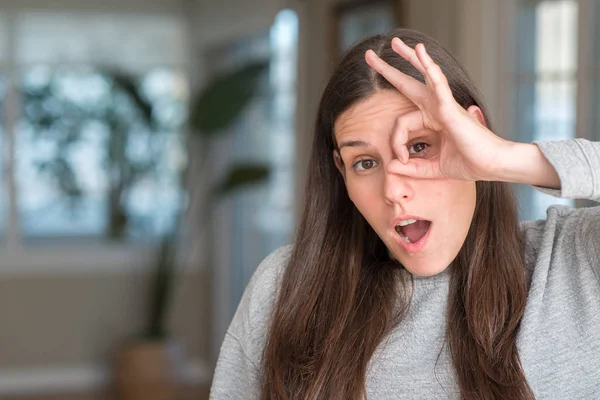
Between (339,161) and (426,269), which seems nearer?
(426,269)

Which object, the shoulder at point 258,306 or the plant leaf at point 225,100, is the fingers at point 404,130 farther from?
the plant leaf at point 225,100

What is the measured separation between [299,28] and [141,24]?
161cm

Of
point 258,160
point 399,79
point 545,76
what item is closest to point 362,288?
point 399,79

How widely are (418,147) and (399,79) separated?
0.39ft

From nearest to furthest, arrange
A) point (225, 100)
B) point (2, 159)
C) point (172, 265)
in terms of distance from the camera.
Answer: point (225, 100)
point (172, 265)
point (2, 159)

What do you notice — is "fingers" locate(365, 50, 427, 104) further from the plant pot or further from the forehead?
the plant pot

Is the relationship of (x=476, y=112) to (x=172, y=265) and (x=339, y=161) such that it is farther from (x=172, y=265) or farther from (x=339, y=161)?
(x=172, y=265)

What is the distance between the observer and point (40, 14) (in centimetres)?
589

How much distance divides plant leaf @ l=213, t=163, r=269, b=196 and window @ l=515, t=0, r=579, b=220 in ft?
6.48

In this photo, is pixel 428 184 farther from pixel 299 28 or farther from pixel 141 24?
pixel 141 24

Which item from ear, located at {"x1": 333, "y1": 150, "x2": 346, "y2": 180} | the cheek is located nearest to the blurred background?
ear, located at {"x1": 333, "y1": 150, "x2": 346, "y2": 180}

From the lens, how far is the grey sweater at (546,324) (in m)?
1.30

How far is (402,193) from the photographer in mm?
1291

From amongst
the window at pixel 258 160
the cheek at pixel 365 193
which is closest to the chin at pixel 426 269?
the cheek at pixel 365 193
